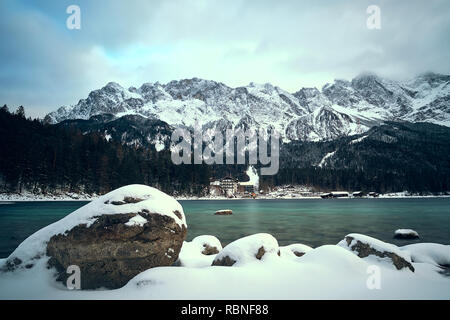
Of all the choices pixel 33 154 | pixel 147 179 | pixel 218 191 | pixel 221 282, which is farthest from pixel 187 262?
pixel 218 191

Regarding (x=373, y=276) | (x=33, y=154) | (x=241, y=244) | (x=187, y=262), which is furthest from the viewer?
(x=33, y=154)

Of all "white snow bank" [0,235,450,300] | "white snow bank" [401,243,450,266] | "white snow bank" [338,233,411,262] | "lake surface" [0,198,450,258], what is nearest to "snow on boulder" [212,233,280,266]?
"white snow bank" [0,235,450,300]

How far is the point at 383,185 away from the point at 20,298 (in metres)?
229

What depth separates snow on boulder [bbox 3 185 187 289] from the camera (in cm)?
1031

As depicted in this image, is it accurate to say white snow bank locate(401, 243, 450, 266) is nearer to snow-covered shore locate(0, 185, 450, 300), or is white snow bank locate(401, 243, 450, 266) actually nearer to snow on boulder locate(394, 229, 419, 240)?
snow-covered shore locate(0, 185, 450, 300)

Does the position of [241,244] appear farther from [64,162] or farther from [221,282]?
[64,162]

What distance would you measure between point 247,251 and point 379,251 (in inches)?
249

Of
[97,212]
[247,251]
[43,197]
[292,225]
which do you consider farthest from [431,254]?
[43,197]

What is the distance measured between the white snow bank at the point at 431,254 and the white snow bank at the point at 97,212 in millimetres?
13680

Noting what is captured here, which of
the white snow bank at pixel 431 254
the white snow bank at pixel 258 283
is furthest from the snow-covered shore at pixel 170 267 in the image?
the white snow bank at pixel 431 254

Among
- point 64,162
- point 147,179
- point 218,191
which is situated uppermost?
point 64,162

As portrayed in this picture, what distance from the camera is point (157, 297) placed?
8.05m

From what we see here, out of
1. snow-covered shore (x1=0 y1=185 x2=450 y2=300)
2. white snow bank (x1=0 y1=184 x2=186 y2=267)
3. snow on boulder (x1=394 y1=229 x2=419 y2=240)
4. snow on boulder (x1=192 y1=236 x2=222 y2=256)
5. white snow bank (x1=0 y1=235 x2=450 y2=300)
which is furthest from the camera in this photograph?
snow on boulder (x1=394 y1=229 x2=419 y2=240)

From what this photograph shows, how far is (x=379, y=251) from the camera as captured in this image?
12414mm
